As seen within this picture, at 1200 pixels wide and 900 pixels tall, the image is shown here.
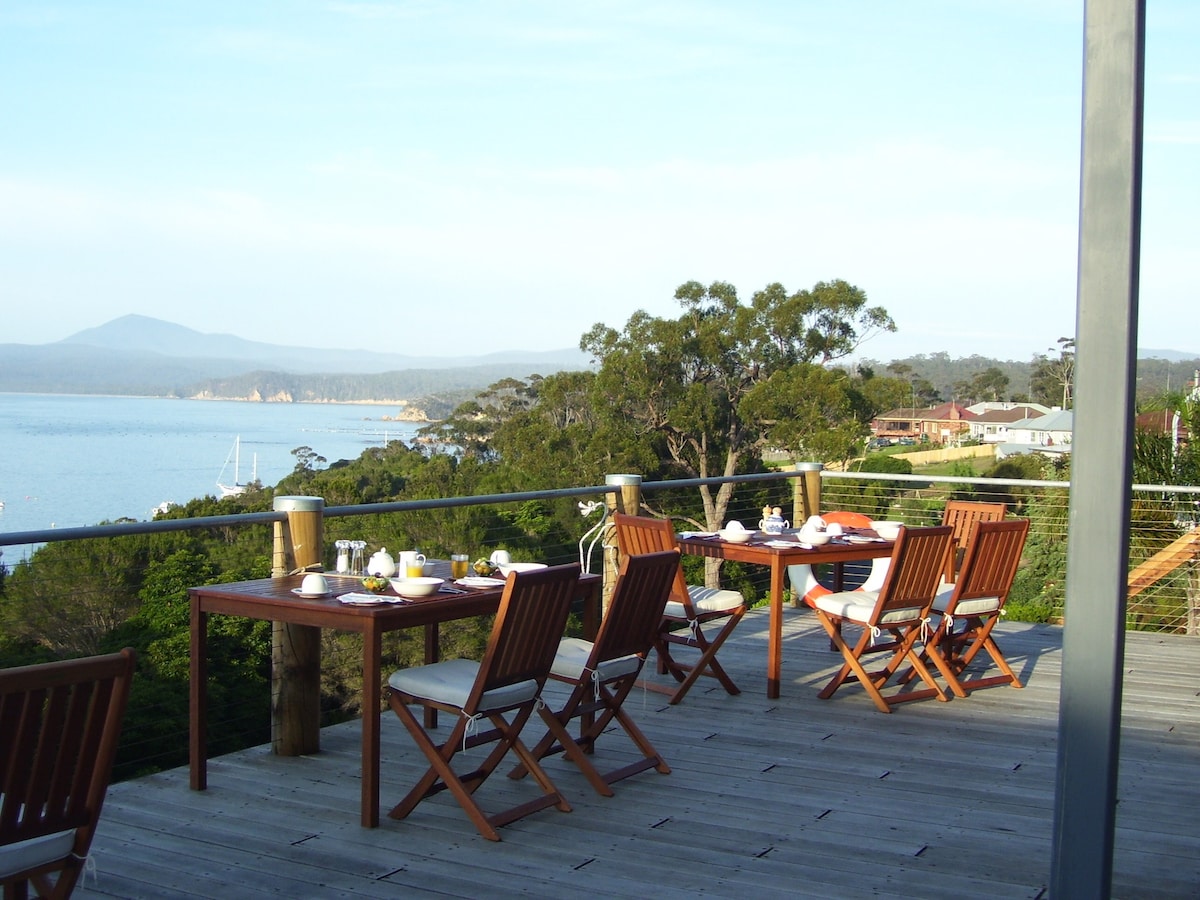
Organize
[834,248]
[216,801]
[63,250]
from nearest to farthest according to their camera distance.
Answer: [216,801]
[834,248]
[63,250]

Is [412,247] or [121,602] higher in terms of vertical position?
[412,247]

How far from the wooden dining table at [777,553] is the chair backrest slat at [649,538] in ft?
0.66

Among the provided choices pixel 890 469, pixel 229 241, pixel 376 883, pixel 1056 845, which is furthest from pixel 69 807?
pixel 229 241

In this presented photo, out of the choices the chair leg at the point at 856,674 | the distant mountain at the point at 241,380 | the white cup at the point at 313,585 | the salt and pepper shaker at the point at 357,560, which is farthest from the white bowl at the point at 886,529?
the distant mountain at the point at 241,380

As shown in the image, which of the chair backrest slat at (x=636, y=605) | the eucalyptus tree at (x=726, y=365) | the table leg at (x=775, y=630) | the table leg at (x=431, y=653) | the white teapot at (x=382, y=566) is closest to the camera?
the chair backrest slat at (x=636, y=605)

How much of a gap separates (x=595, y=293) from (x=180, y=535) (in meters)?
31.1

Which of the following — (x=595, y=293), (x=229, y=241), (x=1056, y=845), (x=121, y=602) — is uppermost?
(x=229, y=241)

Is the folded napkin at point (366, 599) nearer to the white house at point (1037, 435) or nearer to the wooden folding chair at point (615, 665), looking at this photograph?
the wooden folding chair at point (615, 665)

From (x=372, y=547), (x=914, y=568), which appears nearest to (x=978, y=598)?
→ (x=914, y=568)

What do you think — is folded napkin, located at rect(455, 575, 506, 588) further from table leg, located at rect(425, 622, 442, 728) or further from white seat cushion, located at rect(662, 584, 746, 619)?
white seat cushion, located at rect(662, 584, 746, 619)

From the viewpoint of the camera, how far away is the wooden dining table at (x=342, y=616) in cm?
405

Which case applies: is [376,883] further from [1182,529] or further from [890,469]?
[890,469]

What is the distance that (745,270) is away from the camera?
44.8m

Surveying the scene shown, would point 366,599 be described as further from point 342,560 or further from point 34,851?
point 34,851
